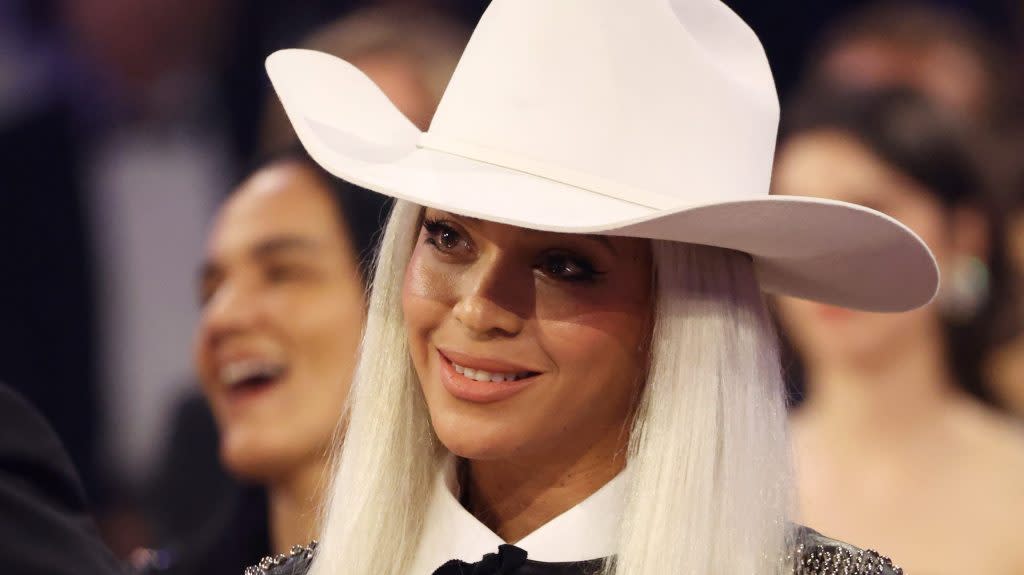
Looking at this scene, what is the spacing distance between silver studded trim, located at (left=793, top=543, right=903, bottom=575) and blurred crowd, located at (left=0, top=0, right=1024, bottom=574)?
1.56 m

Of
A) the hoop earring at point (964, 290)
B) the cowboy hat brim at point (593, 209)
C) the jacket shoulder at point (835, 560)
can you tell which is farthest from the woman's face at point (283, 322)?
the hoop earring at point (964, 290)

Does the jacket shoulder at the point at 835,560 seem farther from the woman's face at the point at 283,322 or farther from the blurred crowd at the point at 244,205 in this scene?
the blurred crowd at the point at 244,205

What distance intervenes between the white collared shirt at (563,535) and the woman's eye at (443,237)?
14.5 inches

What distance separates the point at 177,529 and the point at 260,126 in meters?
1.06

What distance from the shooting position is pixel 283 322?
9.80 feet

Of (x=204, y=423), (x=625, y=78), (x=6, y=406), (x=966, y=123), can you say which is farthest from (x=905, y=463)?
(x=6, y=406)

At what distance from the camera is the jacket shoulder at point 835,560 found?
1738mm

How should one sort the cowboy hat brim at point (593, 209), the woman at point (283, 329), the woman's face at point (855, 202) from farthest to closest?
the woman's face at point (855, 202)
the woman at point (283, 329)
the cowboy hat brim at point (593, 209)

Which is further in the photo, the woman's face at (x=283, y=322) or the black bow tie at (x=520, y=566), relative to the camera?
the woman's face at (x=283, y=322)

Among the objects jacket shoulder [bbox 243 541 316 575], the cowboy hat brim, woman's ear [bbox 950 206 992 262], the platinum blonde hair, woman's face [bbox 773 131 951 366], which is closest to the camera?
the cowboy hat brim

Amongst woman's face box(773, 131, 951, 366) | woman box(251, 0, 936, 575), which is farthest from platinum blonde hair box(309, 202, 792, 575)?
woman's face box(773, 131, 951, 366)

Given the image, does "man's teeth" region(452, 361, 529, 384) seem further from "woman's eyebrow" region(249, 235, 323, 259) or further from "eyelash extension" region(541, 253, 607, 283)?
"woman's eyebrow" region(249, 235, 323, 259)

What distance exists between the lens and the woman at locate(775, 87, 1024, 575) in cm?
335

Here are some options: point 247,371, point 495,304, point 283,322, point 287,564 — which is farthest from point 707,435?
point 247,371
